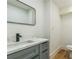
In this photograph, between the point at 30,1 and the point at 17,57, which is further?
the point at 30,1

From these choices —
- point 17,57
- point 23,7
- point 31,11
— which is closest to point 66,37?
point 31,11

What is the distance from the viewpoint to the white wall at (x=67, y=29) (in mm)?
4493

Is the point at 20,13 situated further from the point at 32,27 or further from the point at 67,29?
the point at 67,29

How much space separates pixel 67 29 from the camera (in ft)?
15.1

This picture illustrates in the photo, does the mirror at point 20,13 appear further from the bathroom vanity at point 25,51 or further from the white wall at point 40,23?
the bathroom vanity at point 25,51

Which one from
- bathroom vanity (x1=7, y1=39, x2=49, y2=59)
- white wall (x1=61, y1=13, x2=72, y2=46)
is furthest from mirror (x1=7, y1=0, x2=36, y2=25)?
white wall (x1=61, y1=13, x2=72, y2=46)

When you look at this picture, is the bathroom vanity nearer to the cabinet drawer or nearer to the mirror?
the cabinet drawer

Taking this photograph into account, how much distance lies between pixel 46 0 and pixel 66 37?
2.53 m

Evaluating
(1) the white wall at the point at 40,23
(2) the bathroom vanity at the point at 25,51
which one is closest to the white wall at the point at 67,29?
(1) the white wall at the point at 40,23

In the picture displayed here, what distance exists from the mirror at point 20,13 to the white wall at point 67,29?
2.61 metres

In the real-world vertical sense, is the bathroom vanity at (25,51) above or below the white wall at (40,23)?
below
